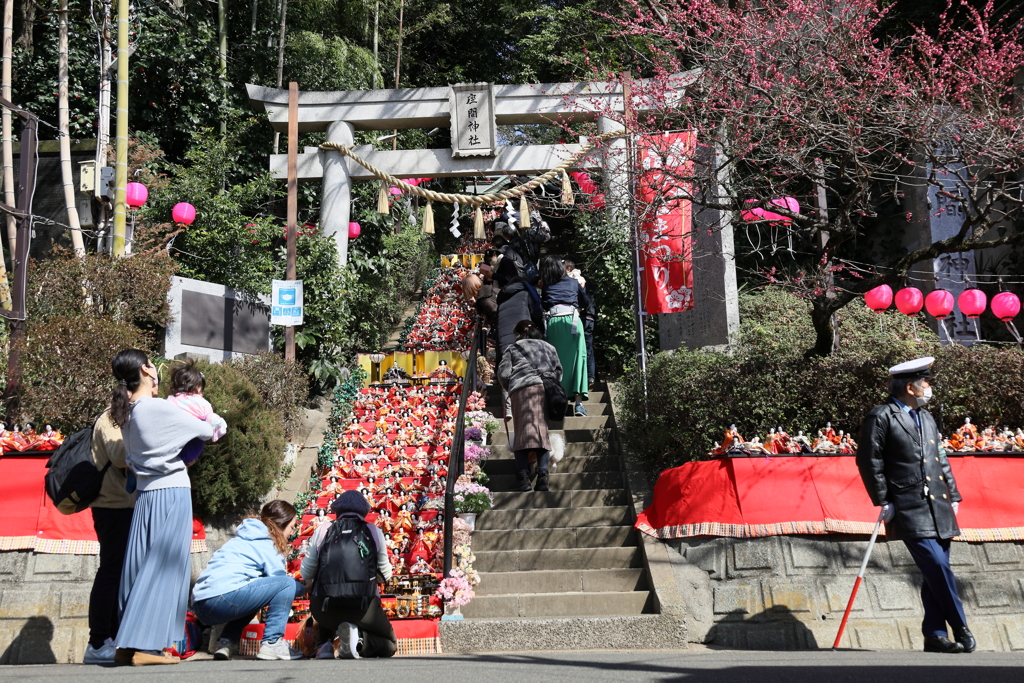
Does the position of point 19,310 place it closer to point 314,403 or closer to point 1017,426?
point 314,403

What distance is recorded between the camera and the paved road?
3898mm

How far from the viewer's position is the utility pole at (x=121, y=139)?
11070 millimetres

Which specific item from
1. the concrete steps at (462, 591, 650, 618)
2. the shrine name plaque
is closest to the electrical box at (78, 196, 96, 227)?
the shrine name plaque

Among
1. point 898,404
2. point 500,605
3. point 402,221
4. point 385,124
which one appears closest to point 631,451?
point 500,605

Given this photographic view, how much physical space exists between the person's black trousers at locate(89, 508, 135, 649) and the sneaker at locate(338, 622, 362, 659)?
136 centimetres

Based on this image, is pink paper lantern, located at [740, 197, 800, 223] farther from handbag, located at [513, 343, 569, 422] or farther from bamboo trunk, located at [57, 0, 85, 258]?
bamboo trunk, located at [57, 0, 85, 258]

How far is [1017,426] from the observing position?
809 cm

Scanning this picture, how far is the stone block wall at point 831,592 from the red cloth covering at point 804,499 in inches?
4.4

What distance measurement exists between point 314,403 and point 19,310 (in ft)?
14.0

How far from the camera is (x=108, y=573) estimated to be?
5098mm

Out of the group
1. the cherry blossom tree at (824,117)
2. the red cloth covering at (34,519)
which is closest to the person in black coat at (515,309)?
the cherry blossom tree at (824,117)

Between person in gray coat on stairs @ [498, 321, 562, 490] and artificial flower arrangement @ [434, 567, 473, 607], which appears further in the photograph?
person in gray coat on stairs @ [498, 321, 562, 490]

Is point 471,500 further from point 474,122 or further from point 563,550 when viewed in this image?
point 474,122

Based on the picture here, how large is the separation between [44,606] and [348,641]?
2.74 meters
